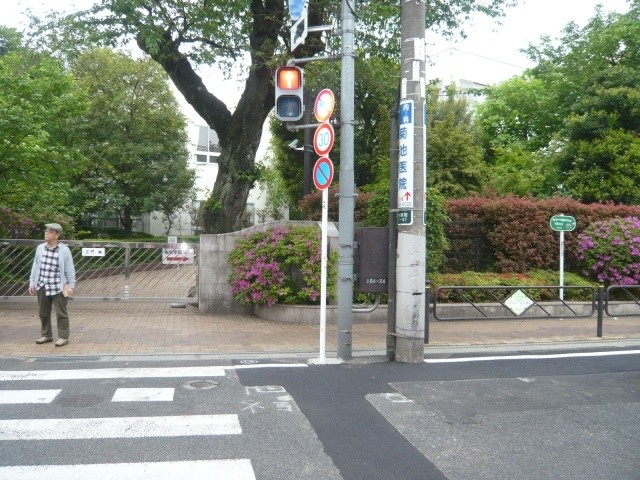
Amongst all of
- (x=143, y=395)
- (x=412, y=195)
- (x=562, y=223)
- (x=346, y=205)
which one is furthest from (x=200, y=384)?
(x=562, y=223)

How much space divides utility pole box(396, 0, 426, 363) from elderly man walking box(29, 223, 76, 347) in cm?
502

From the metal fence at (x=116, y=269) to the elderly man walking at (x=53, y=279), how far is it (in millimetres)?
3518

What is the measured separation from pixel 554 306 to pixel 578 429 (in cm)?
775

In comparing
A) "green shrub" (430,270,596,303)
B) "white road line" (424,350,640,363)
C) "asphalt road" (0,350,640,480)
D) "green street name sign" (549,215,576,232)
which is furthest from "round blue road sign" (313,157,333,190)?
"green street name sign" (549,215,576,232)

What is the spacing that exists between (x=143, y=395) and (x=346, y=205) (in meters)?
3.75

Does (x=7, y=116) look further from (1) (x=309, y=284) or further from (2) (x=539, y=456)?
(2) (x=539, y=456)

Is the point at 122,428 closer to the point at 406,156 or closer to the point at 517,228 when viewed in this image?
the point at 406,156

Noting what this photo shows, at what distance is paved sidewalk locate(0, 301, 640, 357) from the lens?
30.3 ft

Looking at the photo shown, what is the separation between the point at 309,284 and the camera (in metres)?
11.8

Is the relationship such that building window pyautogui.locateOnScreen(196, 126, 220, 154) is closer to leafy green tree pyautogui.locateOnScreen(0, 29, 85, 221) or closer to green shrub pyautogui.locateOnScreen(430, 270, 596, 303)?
leafy green tree pyautogui.locateOnScreen(0, 29, 85, 221)

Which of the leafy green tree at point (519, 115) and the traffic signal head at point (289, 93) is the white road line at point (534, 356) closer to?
the traffic signal head at point (289, 93)

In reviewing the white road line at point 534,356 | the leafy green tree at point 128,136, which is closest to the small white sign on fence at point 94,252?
the white road line at point 534,356

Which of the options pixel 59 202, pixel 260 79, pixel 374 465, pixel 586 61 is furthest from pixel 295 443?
pixel 586 61

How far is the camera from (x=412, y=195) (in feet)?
27.1
